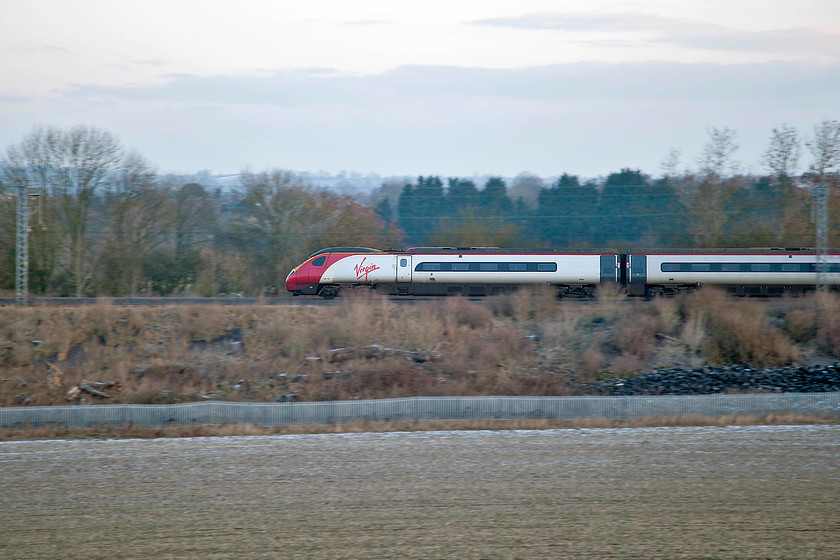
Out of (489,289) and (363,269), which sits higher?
(363,269)

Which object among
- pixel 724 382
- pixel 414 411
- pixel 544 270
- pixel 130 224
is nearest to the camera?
pixel 414 411

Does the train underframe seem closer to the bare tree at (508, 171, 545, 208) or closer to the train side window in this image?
the train side window

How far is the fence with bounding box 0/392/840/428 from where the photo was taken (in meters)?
15.6

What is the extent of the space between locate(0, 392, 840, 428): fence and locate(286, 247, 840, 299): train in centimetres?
1287

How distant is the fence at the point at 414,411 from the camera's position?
615 inches

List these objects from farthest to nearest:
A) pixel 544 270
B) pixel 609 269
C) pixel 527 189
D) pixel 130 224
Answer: pixel 527 189 → pixel 130 224 → pixel 609 269 → pixel 544 270

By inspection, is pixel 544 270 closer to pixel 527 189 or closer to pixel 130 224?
pixel 130 224

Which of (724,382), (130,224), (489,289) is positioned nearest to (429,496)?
(724,382)

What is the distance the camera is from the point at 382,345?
74.2 ft

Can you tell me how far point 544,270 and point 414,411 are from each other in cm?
1496

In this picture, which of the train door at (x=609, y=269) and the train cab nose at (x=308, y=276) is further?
the train door at (x=609, y=269)

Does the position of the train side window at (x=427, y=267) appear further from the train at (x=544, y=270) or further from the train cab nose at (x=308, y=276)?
the train cab nose at (x=308, y=276)

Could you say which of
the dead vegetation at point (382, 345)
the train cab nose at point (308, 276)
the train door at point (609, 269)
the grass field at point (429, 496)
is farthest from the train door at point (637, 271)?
the grass field at point (429, 496)

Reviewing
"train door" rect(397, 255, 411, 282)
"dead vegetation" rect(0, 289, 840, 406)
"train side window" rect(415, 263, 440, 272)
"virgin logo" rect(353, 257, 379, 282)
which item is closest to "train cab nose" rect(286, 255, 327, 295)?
"virgin logo" rect(353, 257, 379, 282)
